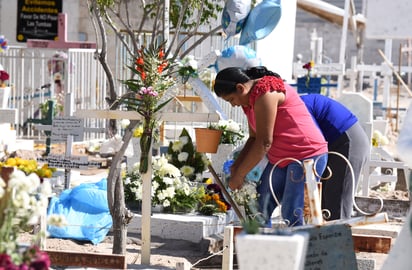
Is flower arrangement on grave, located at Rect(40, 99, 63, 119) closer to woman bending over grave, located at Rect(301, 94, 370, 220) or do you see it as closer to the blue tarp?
the blue tarp

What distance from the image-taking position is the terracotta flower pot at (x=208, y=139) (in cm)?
667

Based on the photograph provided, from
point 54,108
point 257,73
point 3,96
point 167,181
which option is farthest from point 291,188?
point 54,108

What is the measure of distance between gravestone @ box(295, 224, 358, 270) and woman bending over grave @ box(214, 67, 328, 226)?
1.12 meters

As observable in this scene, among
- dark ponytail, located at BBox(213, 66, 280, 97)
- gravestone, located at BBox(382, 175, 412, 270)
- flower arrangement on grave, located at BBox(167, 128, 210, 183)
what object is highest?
dark ponytail, located at BBox(213, 66, 280, 97)

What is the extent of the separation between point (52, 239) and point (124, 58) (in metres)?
7.82

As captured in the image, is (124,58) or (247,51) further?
(124,58)

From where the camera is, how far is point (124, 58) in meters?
15.0

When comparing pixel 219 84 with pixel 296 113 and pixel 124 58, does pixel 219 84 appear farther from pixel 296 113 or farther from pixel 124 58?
pixel 124 58

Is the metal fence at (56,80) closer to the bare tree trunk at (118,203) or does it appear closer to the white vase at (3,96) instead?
the white vase at (3,96)

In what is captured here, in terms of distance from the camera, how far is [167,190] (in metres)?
8.13

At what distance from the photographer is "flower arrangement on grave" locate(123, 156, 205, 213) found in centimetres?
813

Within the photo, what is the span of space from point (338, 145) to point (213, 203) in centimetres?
225

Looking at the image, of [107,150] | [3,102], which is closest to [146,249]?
[3,102]

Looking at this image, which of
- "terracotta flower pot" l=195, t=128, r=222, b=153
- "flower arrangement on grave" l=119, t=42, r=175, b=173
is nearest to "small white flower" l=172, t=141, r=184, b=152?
"terracotta flower pot" l=195, t=128, r=222, b=153
